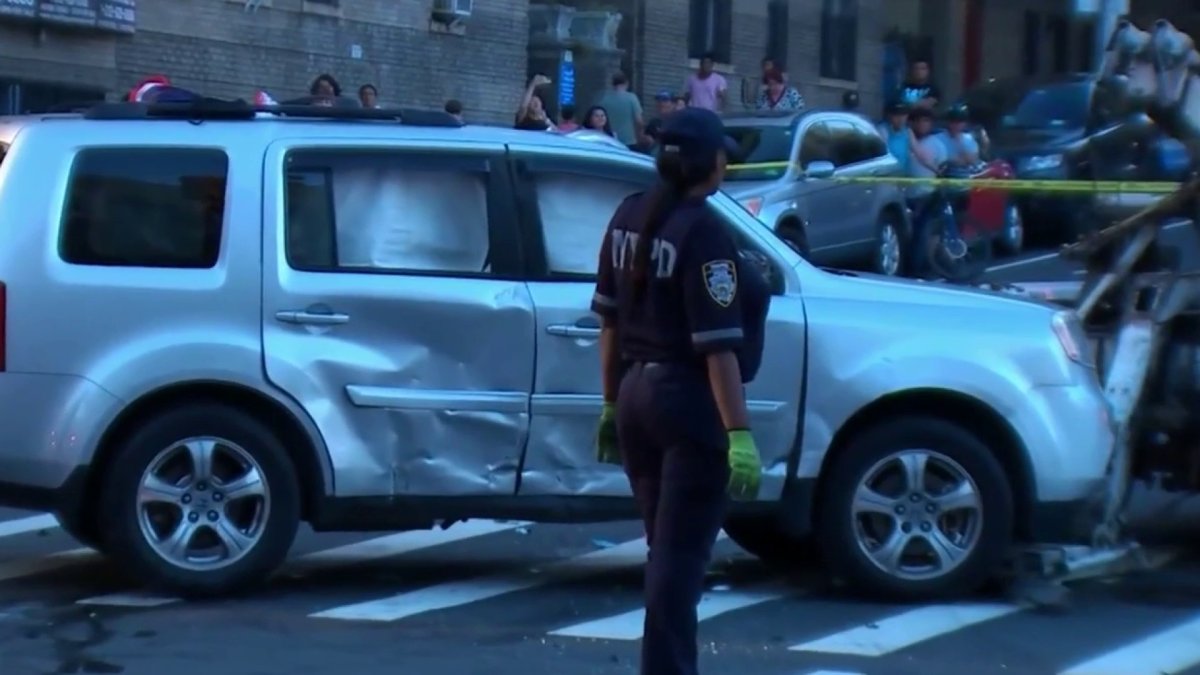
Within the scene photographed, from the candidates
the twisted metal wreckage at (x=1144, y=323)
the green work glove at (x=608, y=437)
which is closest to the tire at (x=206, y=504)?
the green work glove at (x=608, y=437)

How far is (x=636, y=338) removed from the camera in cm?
623

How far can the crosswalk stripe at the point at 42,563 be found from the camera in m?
9.27

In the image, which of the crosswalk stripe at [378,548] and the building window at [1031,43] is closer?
the crosswalk stripe at [378,548]

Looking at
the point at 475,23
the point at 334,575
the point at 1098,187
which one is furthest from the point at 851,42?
the point at 334,575

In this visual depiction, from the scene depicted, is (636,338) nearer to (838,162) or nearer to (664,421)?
(664,421)

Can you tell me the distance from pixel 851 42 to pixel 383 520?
28.2m

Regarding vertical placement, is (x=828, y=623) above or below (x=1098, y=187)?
below

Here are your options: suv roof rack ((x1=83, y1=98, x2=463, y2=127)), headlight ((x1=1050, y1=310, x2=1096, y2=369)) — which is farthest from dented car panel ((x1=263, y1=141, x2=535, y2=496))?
headlight ((x1=1050, y1=310, x2=1096, y2=369))

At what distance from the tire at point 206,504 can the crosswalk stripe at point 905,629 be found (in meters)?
2.02

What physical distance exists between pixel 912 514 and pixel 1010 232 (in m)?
14.5

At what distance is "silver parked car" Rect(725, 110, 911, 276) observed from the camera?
746 inches

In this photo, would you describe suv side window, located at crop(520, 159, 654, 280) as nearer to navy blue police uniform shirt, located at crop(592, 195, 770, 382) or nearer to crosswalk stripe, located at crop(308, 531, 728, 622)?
crosswalk stripe, located at crop(308, 531, 728, 622)

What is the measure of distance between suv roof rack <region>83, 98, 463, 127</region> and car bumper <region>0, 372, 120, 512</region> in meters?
1.08

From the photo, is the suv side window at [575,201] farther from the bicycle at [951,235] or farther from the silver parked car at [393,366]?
the bicycle at [951,235]
